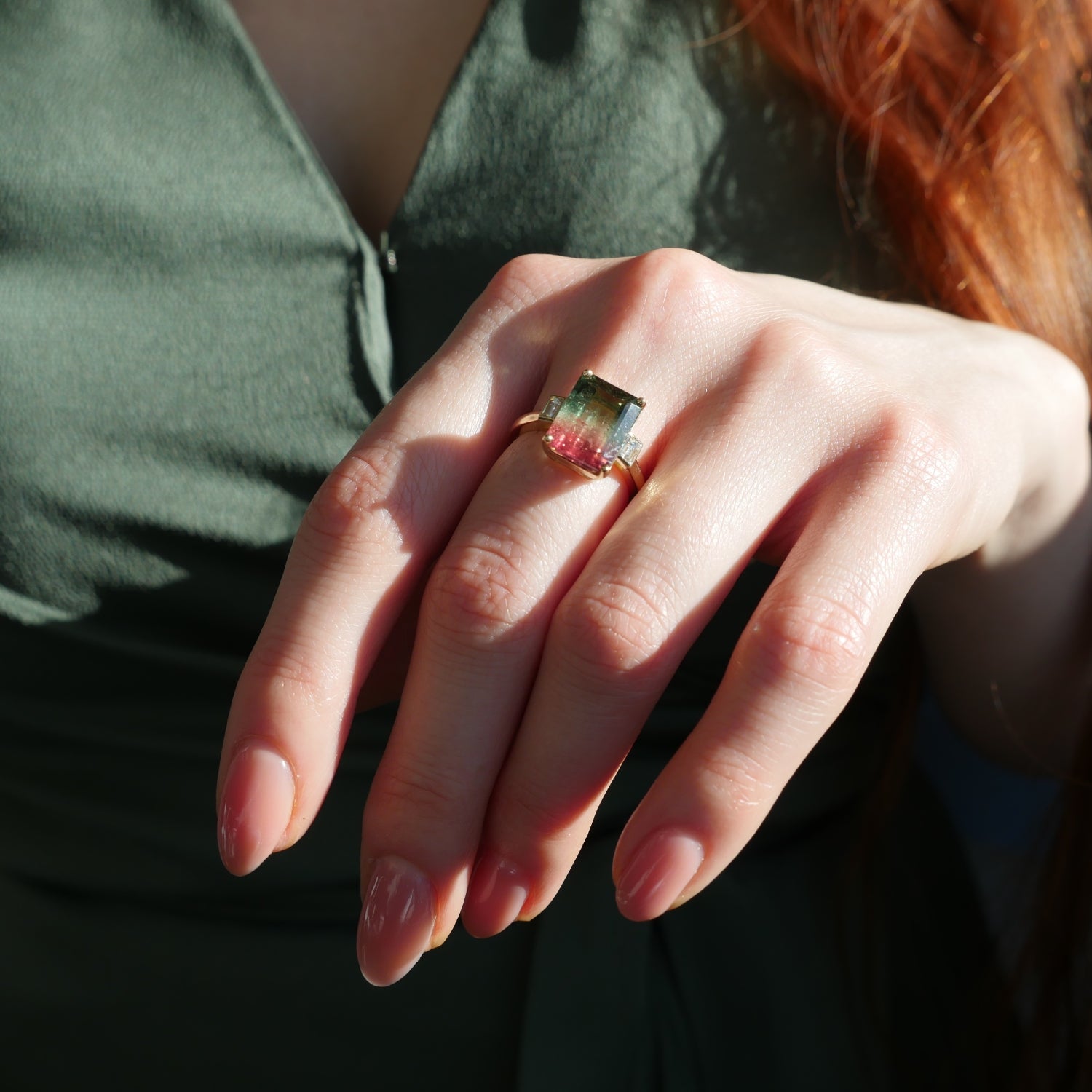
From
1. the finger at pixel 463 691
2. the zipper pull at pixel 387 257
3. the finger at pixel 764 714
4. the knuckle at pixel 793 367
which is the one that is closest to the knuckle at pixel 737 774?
the finger at pixel 764 714

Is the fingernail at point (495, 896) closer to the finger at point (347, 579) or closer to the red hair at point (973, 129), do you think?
the finger at point (347, 579)

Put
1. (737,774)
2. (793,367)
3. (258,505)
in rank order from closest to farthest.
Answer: (737,774) → (793,367) → (258,505)

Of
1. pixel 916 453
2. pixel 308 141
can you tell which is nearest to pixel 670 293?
pixel 916 453

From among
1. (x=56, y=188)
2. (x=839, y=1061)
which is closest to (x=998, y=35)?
(x=56, y=188)

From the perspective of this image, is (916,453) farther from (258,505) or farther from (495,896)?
(258,505)

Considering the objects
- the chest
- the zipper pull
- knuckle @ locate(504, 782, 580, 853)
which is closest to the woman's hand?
knuckle @ locate(504, 782, 580, 853)

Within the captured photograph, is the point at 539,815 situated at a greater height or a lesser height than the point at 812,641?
lesser

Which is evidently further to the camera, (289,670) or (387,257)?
(387,257)
